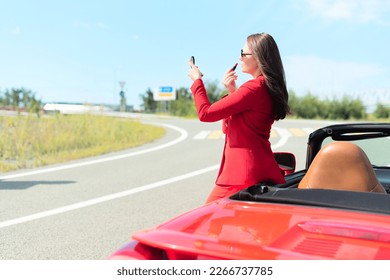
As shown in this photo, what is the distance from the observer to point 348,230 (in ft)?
5.88

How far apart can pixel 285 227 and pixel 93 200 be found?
565 cm

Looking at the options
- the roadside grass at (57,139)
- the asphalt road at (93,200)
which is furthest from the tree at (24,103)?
the asphalt road at (93,200)

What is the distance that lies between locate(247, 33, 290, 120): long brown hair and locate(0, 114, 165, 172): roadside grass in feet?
29.1

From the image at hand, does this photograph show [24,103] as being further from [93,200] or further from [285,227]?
[285,227]

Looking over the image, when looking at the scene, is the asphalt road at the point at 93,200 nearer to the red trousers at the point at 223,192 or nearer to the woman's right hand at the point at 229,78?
the red trousers at the point at 223,192

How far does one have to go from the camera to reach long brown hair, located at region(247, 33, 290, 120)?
3133 mm

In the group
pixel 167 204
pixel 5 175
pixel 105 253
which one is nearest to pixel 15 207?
pixel 167 204

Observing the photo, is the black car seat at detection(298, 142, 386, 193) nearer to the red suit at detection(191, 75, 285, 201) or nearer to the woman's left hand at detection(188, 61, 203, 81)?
the red suit at detection(191, 75, 285, 201)

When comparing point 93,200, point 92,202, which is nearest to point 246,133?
point 92,202

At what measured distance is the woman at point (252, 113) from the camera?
3.11 metres

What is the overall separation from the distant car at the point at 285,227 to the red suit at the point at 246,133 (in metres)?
0.64
